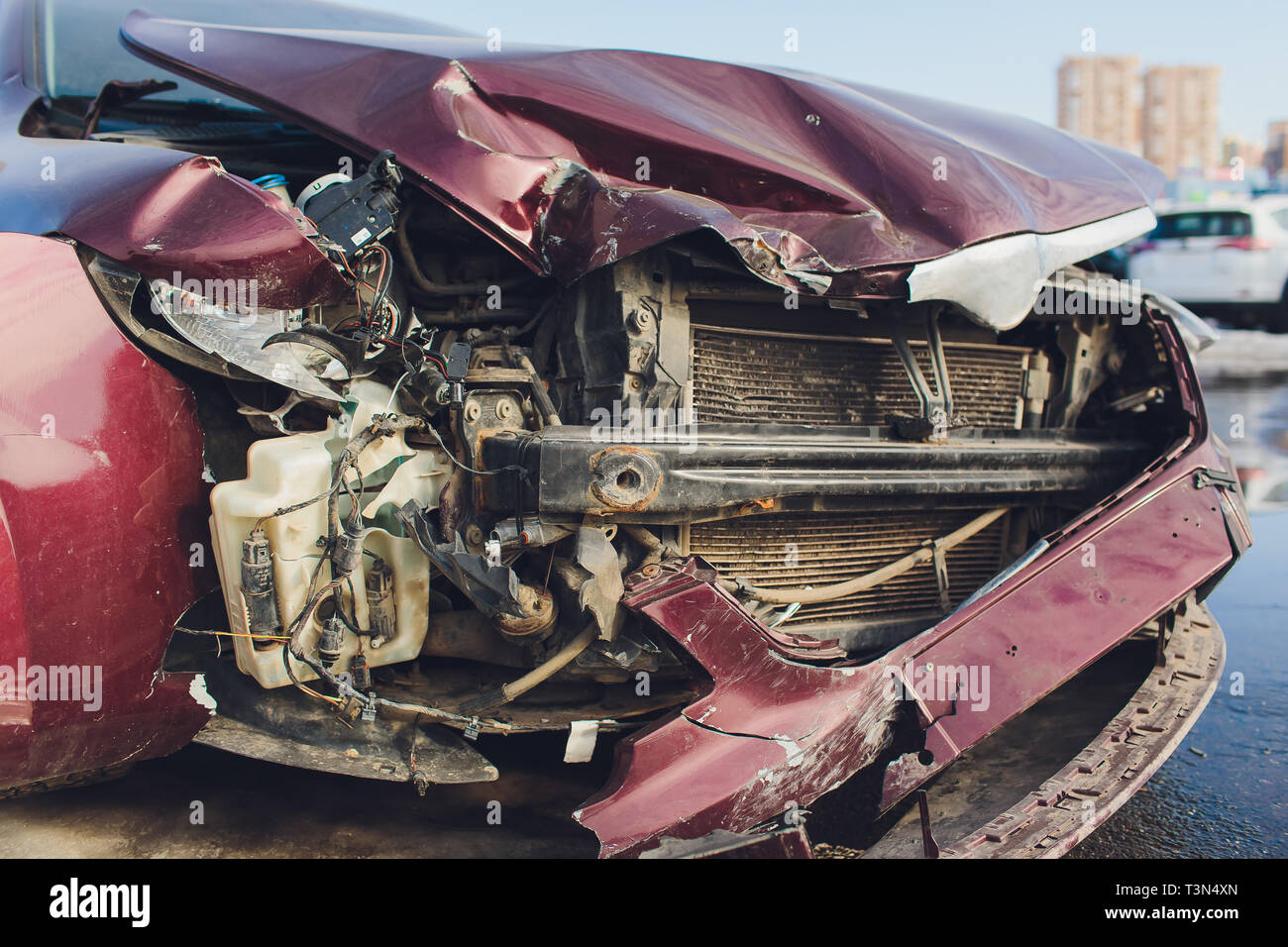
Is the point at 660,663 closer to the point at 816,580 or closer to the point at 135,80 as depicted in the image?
the point at 816,580

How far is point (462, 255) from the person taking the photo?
2.26 meters

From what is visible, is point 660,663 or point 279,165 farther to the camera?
point 279,165

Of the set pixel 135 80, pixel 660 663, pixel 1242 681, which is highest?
pixel 135 80

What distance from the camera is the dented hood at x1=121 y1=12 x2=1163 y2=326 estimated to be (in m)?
1.97

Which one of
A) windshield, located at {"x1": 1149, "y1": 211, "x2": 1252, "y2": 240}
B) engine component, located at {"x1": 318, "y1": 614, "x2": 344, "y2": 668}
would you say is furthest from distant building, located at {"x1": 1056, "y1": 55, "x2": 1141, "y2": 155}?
engine component, located at {"x1": 318, "y1": 614, "x2": 344, "y2": 668}

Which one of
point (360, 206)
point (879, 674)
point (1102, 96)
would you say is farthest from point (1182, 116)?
point (360, 206)

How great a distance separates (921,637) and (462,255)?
1.41 m

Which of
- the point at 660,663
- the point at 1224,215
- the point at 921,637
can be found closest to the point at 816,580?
the point at 921,637

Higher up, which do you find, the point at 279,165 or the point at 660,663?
the point at 279,165

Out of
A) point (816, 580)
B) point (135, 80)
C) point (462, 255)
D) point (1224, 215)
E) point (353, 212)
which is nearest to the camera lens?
point (353, 212)

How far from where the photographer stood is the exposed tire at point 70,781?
189cm

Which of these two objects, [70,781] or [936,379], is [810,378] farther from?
[70,781]

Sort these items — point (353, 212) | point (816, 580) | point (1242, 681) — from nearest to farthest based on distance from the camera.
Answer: point (353, 212), point (816, 580), point (1242, 681)

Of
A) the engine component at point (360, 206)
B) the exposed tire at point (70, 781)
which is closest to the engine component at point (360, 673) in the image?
the exposed tire at point (70, 781)
